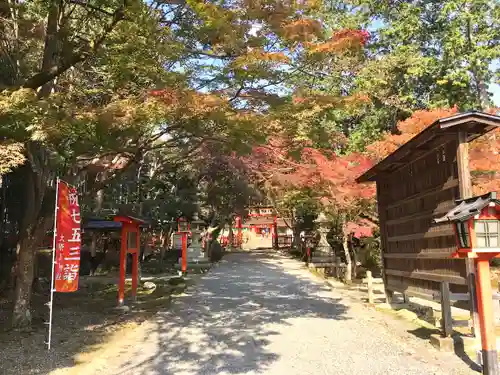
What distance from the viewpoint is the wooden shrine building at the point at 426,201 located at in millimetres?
6828

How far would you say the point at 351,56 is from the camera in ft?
36.0

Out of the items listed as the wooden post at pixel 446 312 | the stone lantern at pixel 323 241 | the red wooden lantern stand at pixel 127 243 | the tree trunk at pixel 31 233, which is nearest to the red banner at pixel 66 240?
the tree trunk at pixel 31 233

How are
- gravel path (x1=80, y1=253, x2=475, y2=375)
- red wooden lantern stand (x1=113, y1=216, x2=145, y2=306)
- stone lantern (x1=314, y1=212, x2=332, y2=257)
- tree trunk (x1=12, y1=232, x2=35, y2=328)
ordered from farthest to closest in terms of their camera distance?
1. stone lantern (x1=314, y1=212, x2=332, y2=257)
2. red wooden lantern stand (x1=113, y1=216, x2=145, y2=306)
3. tree trunk (x1=12, y1=232, x2=35, y2=328)
4. gravel path (x1=80, y1=253, x2=475, y2=375)

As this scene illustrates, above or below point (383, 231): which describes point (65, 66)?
above

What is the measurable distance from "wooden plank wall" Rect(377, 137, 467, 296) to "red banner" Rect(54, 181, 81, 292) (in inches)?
236

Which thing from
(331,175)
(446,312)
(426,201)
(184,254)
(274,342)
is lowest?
(274,342)

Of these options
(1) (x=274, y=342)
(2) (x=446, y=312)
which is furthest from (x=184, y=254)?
(2) (x=446, y=312)

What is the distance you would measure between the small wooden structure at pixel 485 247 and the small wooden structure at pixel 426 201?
1203 mm

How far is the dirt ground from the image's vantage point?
656 centimetres

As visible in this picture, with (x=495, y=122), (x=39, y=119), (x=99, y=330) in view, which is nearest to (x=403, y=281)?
(x=495, y=122)

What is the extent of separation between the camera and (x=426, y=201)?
8.32m

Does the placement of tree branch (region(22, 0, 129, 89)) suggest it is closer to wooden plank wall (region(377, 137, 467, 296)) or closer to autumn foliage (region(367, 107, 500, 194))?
wooden plank wall (region(377, 137, 467, 296))

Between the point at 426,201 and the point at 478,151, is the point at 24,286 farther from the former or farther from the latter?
the point at 478,151

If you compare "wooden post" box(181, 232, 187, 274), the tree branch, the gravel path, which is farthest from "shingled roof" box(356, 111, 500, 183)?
"wooden post" box(181, 232, 187, 274)
